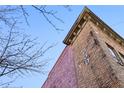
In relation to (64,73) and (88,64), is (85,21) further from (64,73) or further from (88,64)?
(64,73)

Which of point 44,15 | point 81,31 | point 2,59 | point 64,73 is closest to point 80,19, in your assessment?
point 81,31

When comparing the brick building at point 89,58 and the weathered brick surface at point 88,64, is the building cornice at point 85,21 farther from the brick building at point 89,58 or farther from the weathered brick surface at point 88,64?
the weathered brick surface at point 88,64

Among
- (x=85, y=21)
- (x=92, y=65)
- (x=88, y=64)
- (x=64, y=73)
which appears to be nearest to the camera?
(x=92, y=65)

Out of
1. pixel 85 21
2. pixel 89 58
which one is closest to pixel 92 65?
pixel 89 58

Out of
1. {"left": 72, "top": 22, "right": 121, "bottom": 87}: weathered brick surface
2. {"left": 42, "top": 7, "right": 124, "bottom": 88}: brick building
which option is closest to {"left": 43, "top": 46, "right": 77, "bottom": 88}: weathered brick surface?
{"left": 42, "top": 7, "right": 124, "bottom": 88}: brick building

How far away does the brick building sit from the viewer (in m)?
9.07

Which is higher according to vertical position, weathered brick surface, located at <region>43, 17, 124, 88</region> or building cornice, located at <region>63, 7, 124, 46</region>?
building cornice, located at <region>63, 7, 124, 46</region>

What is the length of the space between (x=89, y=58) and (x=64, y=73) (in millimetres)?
2807

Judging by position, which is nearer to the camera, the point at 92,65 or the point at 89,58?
the point at 92,65

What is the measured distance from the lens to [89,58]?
10.5 meters

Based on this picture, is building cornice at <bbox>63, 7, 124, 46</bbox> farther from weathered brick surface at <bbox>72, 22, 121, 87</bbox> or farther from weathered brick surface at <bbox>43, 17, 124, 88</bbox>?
weathered brick surface at <bbox>72, 22, 121, 87</bbox>

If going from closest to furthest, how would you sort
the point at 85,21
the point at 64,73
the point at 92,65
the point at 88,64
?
1. the point at 92,65
2. the point at 88,64
3. the point at 85,21
4. the point at 64,73

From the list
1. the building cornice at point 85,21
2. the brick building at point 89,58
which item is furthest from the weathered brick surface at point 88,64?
the building cornice at point 85,21

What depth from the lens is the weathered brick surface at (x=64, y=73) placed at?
12.2 meters
